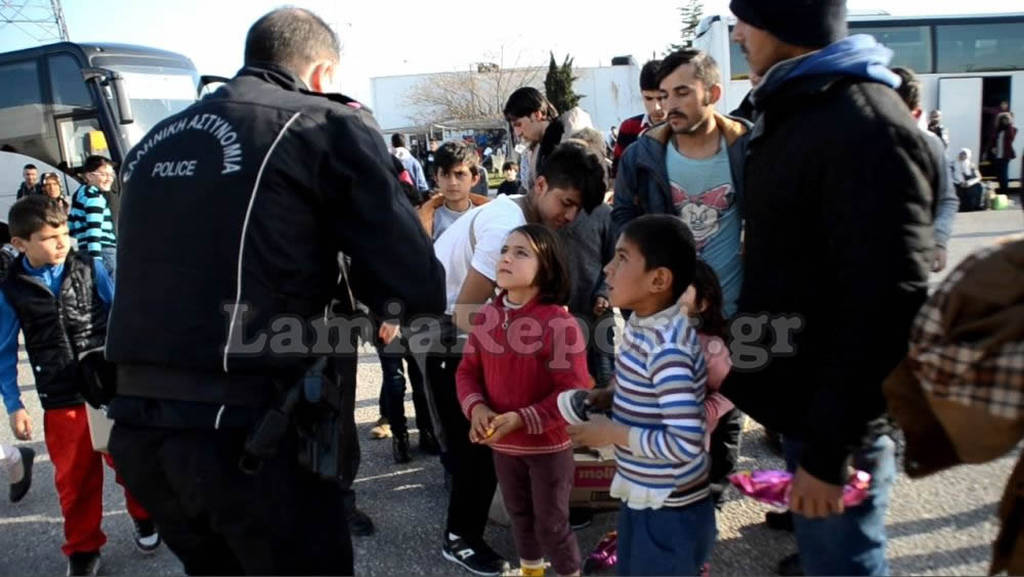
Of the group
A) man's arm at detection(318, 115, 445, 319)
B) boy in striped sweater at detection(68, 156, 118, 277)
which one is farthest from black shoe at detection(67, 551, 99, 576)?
boy in striped sweater at detection(68, 156, 118, 277)

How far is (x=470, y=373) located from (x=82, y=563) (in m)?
1.97

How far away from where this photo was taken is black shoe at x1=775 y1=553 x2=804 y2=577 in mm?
2732

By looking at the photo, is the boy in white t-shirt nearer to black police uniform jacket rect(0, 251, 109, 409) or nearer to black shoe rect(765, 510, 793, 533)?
black shoe rect(765, 510, 793, 533)

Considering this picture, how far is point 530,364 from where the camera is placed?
255 centimetres

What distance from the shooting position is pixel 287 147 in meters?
1.70

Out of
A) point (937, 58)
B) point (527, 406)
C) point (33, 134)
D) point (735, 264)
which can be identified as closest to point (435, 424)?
point (527, 406)

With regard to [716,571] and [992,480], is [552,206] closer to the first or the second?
[716,571]

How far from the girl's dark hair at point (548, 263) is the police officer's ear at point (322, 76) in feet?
2.72

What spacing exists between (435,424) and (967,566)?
6.91 ft

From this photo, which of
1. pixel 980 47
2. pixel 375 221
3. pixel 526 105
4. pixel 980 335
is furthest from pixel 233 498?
pixel 980 47

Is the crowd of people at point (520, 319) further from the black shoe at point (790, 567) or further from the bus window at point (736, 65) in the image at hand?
the bus window at point (736, 65)

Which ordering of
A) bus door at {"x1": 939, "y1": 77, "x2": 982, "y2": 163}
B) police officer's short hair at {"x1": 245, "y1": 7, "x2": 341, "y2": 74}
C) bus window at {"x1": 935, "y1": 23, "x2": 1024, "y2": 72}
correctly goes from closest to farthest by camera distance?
police officer's short hair at {"x1": 245, "y1": 7, "x2": 341, "y2": 74} → bus window at {"x1": 935, "y1": 23, "x2": 1024, "y2": 72} → bus door at {"x1": 939, "y1": 77, "x2": 982, "y2": 163}

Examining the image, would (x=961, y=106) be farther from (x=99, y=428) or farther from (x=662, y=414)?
(x=99, y=428)

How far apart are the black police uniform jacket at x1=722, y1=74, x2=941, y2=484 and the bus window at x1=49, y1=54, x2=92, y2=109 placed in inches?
439
